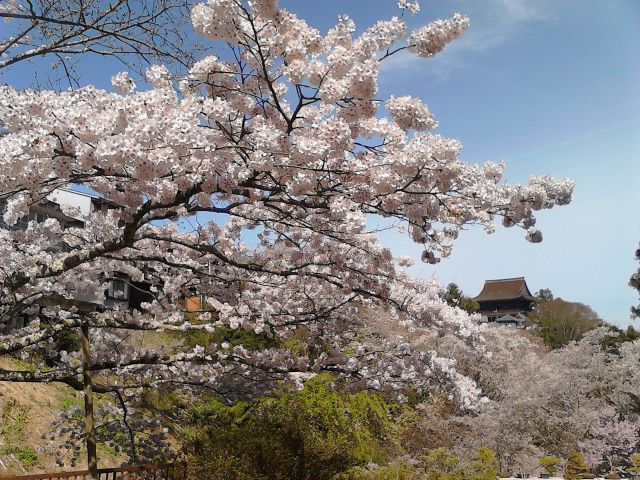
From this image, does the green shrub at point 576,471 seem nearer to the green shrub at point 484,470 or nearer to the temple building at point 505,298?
the green shrub at point 484,470

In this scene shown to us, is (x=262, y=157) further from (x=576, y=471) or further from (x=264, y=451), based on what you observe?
(x=576, y=471)

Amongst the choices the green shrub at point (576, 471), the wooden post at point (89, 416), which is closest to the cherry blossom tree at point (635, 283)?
the green shrub at point (576, 471)

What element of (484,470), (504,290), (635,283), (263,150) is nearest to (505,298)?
(504,290)

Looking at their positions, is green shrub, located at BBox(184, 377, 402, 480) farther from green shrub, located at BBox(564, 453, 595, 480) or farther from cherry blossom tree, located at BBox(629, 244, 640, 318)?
cherry blossom tree, located at BBox(629, 244, 640, 318)

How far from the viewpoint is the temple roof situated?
5922 cm

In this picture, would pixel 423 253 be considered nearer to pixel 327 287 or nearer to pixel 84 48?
pixel 327 287

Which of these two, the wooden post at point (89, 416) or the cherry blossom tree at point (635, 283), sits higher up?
the cherry blossom tree at point (635, 283)

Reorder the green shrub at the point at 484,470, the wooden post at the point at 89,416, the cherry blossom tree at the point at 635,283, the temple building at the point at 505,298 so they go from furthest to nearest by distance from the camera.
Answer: the temple building at the point at 505,298 < the cherry blossom tree at the point at 635,283 < the green shrub at the point at 484,470 < the wooden post at the point at 89,416

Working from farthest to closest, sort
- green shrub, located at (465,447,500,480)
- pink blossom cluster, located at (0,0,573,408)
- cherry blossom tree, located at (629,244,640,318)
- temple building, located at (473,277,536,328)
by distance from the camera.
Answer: temple building, located at (473,277,536,328) < cherry blossom tree, located at (629,244,640,318) < green shrub, located at (465,447,500,480) < pink blossom cluster, located at (0,0,573,408)

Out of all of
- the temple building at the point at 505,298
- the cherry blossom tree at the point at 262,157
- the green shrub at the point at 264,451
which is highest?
the temple building at the point at 505,298

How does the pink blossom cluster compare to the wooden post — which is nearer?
the pink blossom cluster

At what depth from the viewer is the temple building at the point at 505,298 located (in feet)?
193

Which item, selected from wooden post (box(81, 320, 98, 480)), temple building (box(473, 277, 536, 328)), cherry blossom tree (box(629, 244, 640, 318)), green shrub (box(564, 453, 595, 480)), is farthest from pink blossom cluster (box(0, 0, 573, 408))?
temple building (box(473, 277, 536, 328))

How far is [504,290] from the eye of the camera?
2376 inches
